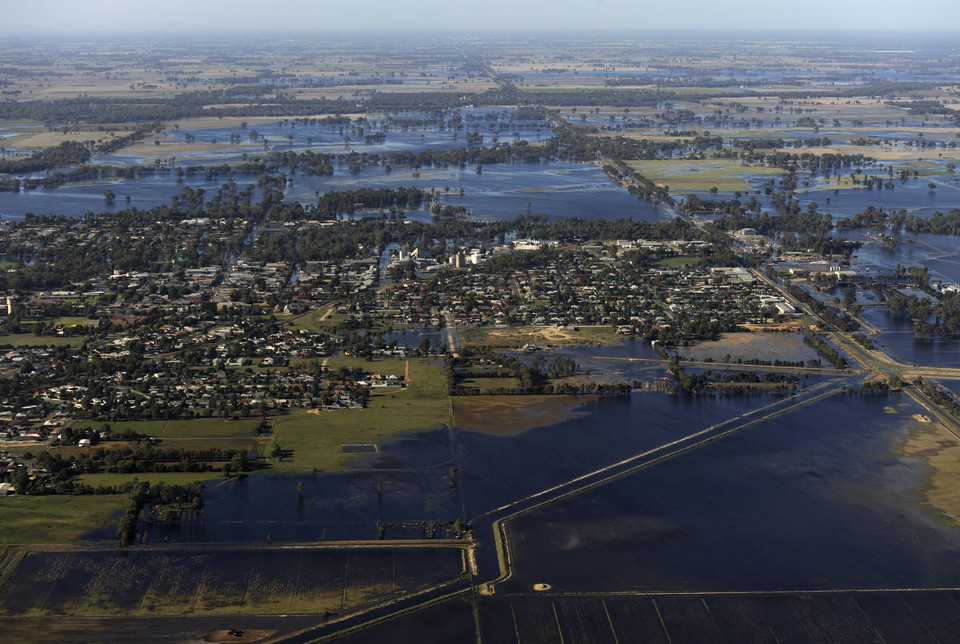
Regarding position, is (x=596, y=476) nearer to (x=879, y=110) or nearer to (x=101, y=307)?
(x=101, y=307)

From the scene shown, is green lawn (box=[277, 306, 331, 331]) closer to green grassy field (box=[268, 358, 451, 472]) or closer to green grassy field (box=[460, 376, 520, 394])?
green grassy field (box=[268, 358, 451, 472])

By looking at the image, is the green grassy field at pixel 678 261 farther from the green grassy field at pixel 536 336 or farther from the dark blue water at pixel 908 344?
the green grassy field at pixel 536 336

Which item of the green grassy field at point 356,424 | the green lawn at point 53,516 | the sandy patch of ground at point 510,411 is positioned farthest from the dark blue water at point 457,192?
the green lawn at point 53,516

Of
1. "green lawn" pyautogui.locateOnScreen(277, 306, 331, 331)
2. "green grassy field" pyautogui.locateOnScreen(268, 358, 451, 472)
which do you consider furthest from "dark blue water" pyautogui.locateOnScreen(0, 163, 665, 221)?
"green grassy field" pyautogui.locateOnScreen(268, 358, 451, 472)

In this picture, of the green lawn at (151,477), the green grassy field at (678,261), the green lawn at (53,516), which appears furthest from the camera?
the green grassy field at (678,261)

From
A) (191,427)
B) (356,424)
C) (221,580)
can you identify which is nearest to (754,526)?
(356,424)

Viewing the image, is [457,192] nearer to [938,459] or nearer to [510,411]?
[510,411]
